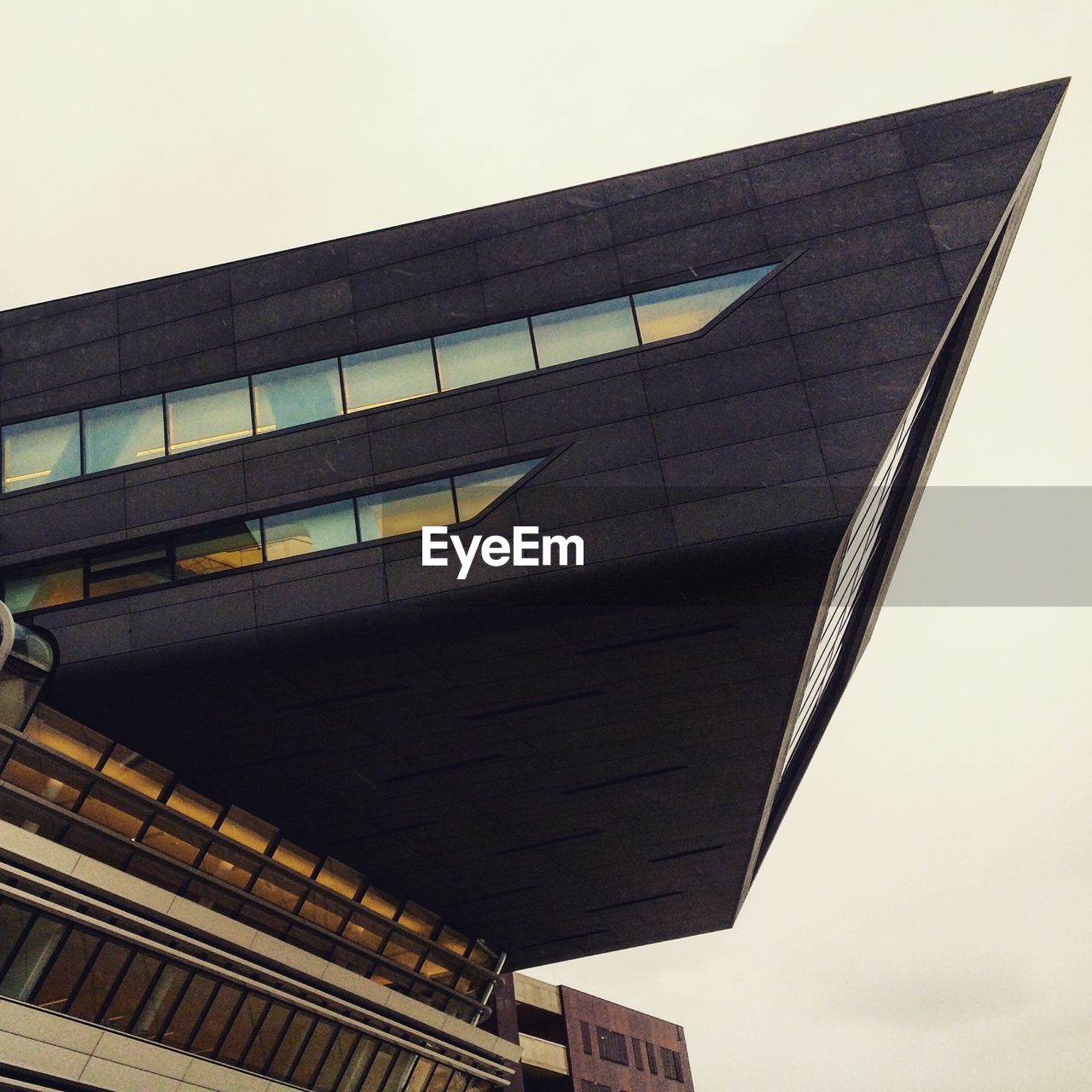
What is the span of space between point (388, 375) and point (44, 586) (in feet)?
29.9

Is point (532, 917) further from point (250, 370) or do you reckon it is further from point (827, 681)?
point (250, 370)

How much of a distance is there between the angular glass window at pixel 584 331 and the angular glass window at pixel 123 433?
9.08m

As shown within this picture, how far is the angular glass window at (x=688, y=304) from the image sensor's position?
89.5ft

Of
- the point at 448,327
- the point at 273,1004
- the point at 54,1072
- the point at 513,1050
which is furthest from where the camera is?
the point at 513,1050

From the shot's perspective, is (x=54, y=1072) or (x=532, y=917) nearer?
(x=54, y=1072)

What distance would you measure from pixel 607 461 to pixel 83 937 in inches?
565

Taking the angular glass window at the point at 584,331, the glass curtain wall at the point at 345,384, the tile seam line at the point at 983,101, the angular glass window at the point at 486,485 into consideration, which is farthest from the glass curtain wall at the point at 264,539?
the tile seam line at the point at 983,101

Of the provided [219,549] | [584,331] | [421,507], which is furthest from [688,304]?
[219,549]

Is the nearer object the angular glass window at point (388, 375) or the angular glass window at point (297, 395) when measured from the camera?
the angular glass window at point (388, 375)

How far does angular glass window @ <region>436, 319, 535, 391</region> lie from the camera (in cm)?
2767

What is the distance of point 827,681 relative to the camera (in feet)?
135

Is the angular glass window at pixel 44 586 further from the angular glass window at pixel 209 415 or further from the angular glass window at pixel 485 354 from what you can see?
the angular glass window at pixel 485 354

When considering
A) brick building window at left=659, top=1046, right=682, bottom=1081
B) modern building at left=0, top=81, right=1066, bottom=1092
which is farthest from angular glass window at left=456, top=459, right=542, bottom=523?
brick building window at left=659, top=1046, right=682, bottom=1081

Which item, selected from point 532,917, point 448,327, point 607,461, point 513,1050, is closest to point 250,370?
point 448,327
